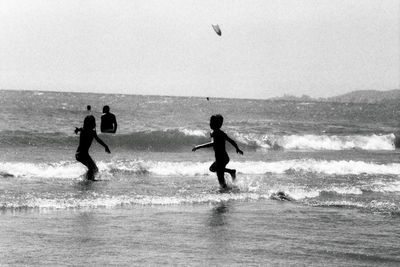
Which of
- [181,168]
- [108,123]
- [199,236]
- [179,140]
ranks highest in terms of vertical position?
[108,123]

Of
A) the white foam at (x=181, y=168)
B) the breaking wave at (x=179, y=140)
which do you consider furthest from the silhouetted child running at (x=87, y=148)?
the breaking wave at (x=179, y=140)

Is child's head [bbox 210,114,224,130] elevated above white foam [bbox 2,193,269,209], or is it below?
above

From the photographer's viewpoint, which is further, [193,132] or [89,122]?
[193,132]

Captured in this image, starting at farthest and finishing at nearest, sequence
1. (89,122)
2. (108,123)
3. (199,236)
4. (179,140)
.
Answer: (179,140) < (89,122) < (108,123) < (199,236)

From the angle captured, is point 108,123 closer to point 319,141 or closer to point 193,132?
point 193,132

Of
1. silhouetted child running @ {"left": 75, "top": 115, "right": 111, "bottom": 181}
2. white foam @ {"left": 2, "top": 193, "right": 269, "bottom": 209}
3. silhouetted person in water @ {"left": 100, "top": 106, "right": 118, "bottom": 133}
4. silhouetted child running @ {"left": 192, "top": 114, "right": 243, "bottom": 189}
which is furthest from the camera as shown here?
silhouetted child running @ {"left": 75, "top": 115, "right": 111, "bottom": 181}

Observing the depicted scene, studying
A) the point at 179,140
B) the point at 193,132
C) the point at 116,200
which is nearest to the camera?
the point at 116,200

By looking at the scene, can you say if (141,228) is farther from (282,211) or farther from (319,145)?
(319,145)

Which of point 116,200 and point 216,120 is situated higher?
point 216,120

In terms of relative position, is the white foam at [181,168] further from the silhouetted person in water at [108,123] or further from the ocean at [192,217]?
the silhouetted person in water at [108,123]

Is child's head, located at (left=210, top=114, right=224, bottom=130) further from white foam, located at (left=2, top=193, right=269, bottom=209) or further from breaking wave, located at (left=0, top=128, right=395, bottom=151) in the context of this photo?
breaking wave, located at (left=0, top=128, right=395, bottom=151)

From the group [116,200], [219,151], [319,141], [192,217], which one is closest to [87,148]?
[219,151]

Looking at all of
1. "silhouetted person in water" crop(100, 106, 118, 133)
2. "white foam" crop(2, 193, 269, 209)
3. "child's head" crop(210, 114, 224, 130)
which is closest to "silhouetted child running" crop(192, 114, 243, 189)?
"child's head" crop(210, 114, 224, 130)

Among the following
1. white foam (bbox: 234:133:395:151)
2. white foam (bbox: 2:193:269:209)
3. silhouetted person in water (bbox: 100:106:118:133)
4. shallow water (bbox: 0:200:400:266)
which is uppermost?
silhouetted person in water (bbox: 100:106:118:133)
